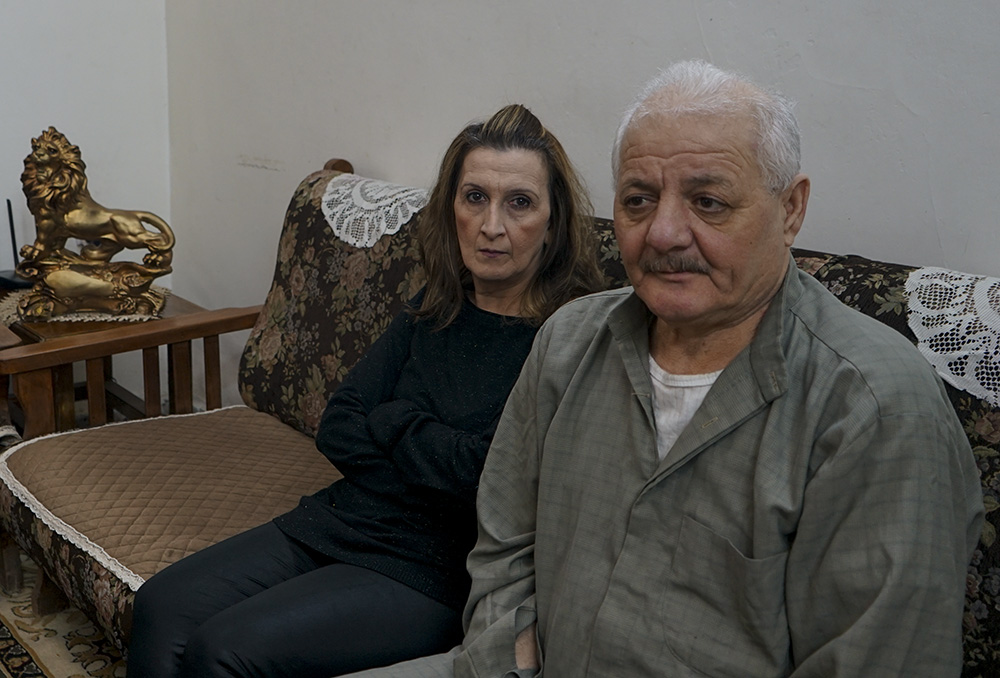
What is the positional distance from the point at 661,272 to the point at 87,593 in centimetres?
136

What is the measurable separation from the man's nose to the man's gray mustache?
0.01 m

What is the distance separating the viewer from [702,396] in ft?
4.00

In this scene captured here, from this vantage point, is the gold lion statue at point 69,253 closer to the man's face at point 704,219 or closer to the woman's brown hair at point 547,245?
the woman's brown hair at point 547,245

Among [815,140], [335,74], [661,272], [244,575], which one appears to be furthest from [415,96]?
[661,272]

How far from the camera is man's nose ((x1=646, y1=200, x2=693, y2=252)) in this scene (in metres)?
1.14

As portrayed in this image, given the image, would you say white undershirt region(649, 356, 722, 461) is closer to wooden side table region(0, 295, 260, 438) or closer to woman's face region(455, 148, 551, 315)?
woman's face region(455, 148, 551, 315)

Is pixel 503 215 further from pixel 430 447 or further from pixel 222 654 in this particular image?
pixel 222 654

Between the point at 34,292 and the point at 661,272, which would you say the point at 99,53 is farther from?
the point at 661,272

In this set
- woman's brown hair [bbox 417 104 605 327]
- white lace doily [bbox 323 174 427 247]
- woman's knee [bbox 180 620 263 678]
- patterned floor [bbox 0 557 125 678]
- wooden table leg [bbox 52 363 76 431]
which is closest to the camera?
woman's knee [bbox 180 620 263 678]

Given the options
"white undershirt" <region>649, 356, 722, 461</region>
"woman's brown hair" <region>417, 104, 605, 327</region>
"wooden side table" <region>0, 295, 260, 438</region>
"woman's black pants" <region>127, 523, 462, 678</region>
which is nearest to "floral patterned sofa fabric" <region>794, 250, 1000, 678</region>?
"white undershirt" <region>649, 356, 722, 461</region>

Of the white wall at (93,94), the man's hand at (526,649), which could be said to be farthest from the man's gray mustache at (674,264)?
the white wall at (93,94)

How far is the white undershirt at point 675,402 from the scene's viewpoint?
1.22 meters

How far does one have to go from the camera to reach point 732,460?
1.14 meters

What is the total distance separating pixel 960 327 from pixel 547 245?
2.28 ft
